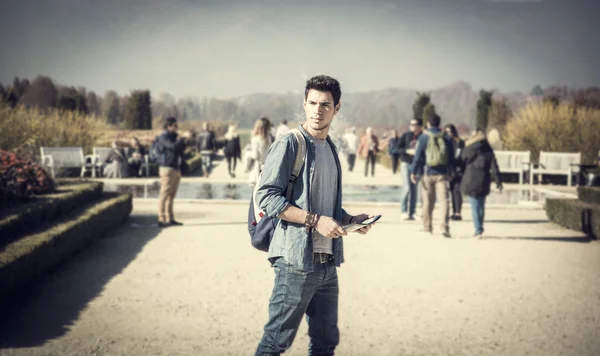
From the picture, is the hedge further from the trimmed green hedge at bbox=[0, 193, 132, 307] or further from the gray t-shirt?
the gray t-shirt

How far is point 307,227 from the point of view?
3.17 metres

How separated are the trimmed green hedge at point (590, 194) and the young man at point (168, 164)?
6.63m

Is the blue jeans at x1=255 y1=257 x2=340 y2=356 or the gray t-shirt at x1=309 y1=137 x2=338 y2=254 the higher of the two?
the gray t-shirt at x1=309 y1=137 x2=338 y2=254

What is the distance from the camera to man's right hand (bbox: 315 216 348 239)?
3053 millimetres

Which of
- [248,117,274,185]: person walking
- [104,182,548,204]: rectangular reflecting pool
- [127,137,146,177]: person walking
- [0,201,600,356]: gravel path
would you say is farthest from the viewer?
[127,137,146,177]: person walking

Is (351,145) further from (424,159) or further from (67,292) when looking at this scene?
(67,292)

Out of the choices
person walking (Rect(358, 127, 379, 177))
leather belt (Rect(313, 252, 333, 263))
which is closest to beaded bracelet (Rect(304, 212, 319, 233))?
leather belt (Rect(313, 252, 333, 263))

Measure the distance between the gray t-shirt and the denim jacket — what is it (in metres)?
0.04

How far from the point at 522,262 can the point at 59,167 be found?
13.2m

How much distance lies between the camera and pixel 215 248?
341 inches

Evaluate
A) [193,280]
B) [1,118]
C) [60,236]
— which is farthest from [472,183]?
[1,118]

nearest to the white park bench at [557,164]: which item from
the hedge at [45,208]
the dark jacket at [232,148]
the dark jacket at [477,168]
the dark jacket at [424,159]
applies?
the dark jacket at [232,148]

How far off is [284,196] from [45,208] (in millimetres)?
6190

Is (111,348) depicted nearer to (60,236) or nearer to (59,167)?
(60,236)
